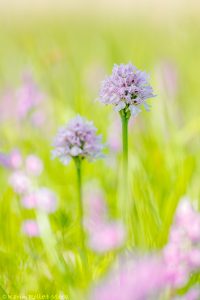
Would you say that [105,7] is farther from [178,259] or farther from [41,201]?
[178,259]

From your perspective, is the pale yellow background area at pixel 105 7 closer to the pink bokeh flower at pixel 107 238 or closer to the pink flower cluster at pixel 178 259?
the pink bokeh flower at pixel 107 238

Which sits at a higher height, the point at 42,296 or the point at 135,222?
the point at 135,222

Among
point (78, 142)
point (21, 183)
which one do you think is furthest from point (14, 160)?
point (78, 142)

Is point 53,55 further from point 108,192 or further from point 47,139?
point 108,192

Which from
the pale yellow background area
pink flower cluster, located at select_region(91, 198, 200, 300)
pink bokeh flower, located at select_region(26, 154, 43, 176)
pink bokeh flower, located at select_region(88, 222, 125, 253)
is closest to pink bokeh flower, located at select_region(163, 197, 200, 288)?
pink flower cluster, located at select_region(91, 198, 200, 300)

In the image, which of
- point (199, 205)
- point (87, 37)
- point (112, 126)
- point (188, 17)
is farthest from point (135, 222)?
point (87, 37)

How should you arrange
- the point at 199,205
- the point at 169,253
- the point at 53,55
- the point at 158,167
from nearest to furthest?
the point at 169,253 < the point at 199,205 < the point at 158,167 < the point at 53,55

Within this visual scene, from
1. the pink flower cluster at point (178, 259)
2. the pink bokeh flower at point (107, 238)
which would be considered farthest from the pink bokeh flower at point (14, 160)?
the pink flower cluster at point (178, 259)

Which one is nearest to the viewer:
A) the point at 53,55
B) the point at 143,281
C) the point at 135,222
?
the point at 143,281
